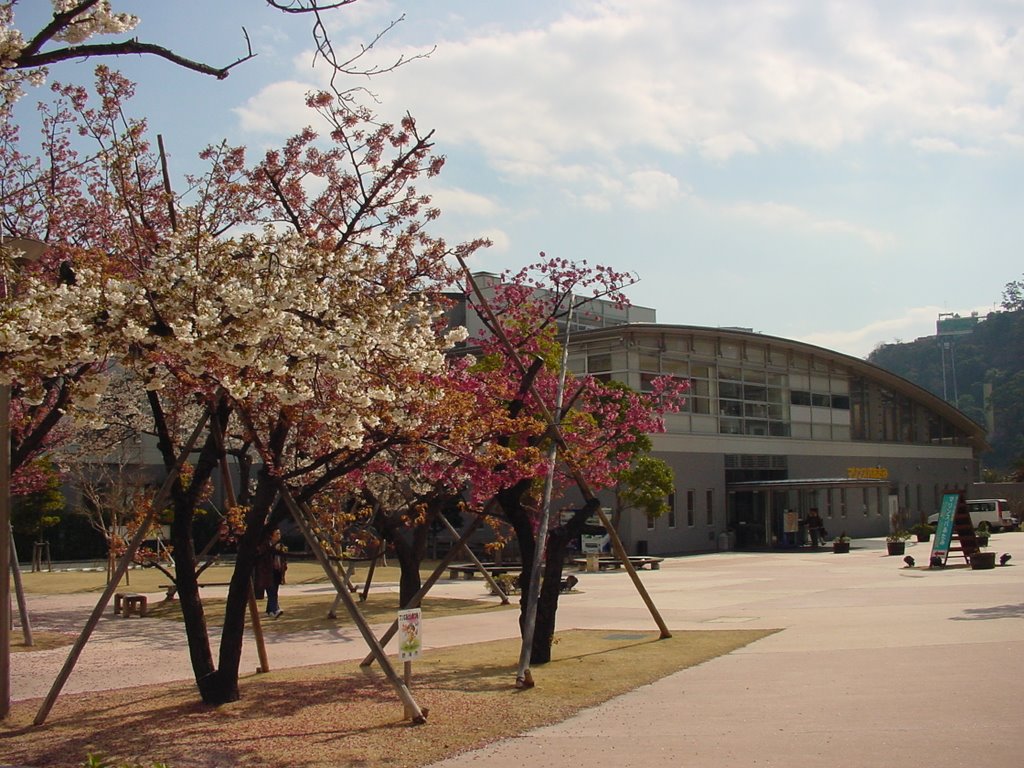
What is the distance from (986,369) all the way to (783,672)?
116148 mm

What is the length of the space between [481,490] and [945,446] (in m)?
56.2

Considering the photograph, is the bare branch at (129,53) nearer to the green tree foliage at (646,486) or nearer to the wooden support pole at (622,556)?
the wooden support pole at (622,556)

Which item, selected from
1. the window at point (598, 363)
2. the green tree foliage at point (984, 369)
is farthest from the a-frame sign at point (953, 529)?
the green tree foliage at point (984, 369)

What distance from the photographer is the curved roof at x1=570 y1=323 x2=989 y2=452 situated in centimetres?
4131

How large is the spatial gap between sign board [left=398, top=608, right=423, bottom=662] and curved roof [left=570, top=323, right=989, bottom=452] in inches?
1253

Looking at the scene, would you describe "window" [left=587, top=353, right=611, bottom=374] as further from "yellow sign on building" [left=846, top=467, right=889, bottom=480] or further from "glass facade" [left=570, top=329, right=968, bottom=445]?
"yellow sign on building" [left=846, top=467, right=889, bottom=480]

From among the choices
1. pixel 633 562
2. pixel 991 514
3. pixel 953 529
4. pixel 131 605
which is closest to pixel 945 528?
pixel 953 529

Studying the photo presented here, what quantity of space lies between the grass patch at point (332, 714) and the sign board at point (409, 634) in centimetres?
61

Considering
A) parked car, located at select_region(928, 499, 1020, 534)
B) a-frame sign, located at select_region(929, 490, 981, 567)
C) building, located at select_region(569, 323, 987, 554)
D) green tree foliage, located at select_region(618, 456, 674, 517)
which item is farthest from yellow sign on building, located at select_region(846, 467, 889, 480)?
a-frame sign, located at select_region(929, 490, 981, 567)

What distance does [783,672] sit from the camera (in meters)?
11.2

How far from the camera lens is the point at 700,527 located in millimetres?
43844

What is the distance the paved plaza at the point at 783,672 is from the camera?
7.73 m

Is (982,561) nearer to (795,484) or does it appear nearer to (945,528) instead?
(945,528)

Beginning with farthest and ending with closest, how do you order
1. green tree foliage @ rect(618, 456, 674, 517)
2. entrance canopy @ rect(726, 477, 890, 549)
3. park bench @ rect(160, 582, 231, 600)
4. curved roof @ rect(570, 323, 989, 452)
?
entrance canopy @ rect(726, 477, 890, 549), curved roof @ rect(570, 323, 989, 452), green tree foliage @ rect(618, 456, 674, 517), park bench @ rect(160, 582, 231, 600)
